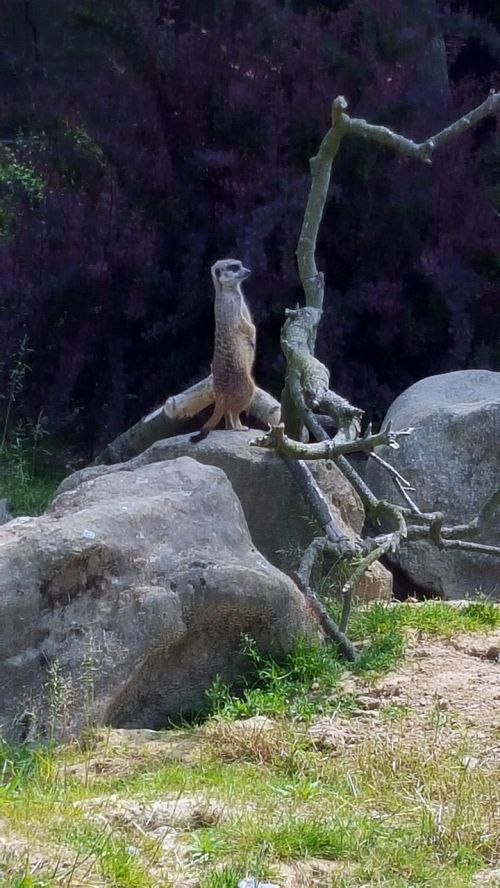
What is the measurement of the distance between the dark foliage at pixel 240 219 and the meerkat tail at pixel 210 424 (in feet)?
4.97

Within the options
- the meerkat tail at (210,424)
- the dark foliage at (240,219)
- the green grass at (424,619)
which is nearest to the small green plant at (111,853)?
the green grass at (424,619)

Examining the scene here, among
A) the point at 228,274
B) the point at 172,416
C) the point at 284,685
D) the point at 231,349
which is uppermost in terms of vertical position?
the point at 228,274

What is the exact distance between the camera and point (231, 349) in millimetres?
7422

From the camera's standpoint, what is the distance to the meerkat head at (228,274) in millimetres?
7723

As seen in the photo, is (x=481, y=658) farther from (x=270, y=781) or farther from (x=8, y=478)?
(x=8, y=478)

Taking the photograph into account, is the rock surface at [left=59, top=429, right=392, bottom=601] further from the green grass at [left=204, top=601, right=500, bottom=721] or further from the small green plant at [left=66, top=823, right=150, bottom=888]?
the small green plant at [left=66, top=823, right=150, bottom=888]

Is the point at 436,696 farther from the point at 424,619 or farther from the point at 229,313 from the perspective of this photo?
the point at 229,313

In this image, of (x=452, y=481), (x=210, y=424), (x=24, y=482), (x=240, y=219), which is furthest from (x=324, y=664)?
(x=240, y=219)

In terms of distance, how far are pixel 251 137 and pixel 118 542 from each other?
17.3 feet

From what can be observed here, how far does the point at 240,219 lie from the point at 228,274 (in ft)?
3.96

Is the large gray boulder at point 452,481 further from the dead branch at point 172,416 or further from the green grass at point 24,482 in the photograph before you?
the green grass at point 24,482

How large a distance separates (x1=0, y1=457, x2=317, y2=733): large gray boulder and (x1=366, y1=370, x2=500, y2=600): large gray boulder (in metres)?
1.82

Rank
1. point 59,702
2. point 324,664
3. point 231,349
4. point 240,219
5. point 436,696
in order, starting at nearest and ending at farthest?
point 59,702, point 436,696, point 324,664, point 231,349, point 240,219

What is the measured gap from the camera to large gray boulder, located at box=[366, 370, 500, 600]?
6625 millimetres
